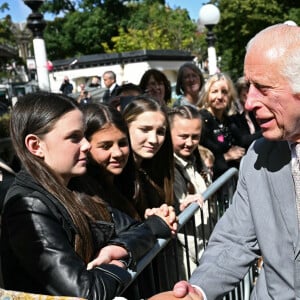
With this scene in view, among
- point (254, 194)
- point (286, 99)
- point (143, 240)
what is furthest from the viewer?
point (143, 240)

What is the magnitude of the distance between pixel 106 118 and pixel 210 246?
109 cm

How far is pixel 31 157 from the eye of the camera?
2.21 m

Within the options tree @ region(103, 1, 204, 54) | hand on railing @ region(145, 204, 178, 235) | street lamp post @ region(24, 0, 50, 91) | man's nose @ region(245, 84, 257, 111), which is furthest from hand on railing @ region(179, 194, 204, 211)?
tree @ region(103, 1, 204, 54)

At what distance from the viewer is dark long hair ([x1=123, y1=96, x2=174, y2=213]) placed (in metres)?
3.34

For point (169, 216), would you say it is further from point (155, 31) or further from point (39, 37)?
point (155, 31)

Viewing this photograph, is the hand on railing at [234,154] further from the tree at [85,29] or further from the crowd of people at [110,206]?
the tree at [85,29]

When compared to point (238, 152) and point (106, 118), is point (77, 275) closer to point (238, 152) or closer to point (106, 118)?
point (106, 118)

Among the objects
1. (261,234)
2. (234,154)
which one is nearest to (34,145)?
(261,234)

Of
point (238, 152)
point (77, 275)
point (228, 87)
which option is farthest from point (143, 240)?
point (228, 87)

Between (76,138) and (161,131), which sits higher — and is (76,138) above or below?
above

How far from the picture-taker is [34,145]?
2.23 m

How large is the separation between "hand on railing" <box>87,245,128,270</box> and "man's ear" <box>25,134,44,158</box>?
50 centimetres

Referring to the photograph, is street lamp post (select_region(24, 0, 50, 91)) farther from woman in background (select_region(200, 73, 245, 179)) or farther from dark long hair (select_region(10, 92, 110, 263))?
dark long hair (select_region(10, 92, 110, 263))

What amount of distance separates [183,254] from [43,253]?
1473 millimetres
